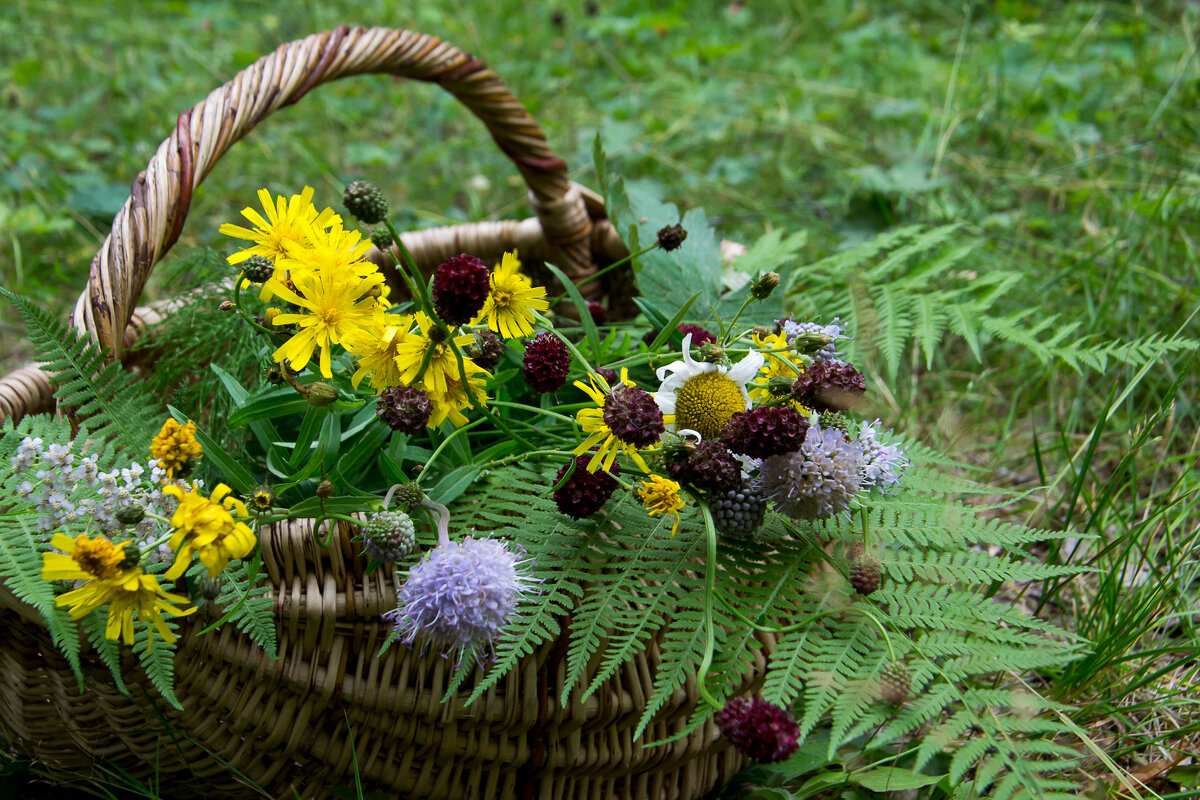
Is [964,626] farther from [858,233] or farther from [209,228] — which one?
[209,228]

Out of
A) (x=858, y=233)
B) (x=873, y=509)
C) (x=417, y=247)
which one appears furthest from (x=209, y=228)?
(x=873, y=509)

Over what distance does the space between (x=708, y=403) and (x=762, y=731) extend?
0.87 feet

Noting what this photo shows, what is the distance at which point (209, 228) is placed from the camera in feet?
6.45

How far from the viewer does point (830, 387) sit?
671 millimetres

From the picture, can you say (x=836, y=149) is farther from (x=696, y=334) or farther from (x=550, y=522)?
(x=550, y=522)

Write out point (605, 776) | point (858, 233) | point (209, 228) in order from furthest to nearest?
point (209, 228)
point (858, 233)
point (605, 776)

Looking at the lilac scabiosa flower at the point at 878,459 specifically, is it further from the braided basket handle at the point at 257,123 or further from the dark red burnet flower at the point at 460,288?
the braided basket handle at the point at 257,123

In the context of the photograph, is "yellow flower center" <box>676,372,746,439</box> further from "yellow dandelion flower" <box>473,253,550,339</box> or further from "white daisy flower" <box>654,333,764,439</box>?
"yellow dandelion flower" <box>473,253,550,339</box>

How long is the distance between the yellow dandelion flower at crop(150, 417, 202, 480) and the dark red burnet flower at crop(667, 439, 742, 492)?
1.16 feet

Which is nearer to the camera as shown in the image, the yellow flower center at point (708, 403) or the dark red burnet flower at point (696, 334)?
the yellow flower center at point (708, 403)

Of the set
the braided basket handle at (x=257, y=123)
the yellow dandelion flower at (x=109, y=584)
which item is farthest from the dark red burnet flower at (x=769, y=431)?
the braided basket handle at (x=257, y=123)

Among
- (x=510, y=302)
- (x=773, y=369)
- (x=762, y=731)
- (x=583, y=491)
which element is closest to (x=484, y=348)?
(x=510, y=302)

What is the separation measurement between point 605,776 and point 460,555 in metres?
0.30

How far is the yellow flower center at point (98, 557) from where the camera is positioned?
0.56 m
